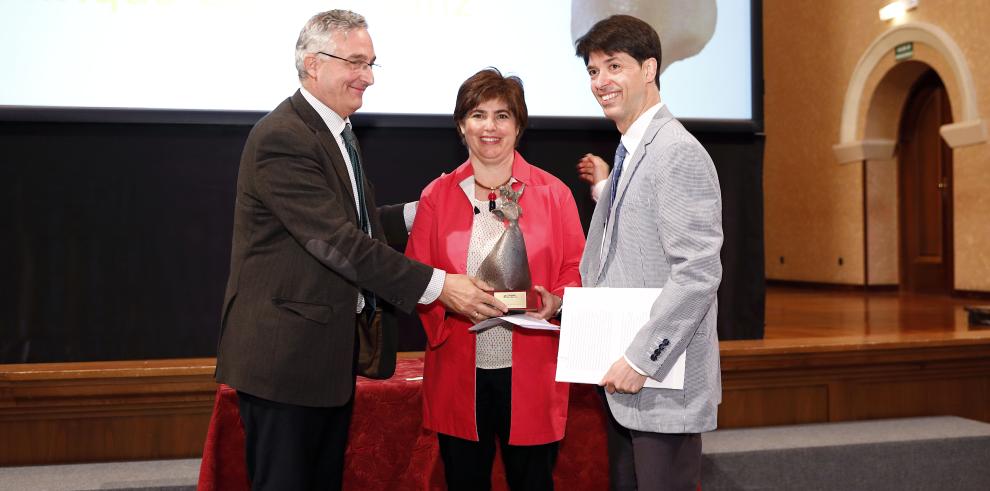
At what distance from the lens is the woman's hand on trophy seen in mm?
1940

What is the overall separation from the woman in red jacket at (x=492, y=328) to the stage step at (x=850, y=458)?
1.16m

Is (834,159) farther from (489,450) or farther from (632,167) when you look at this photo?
(632,167)

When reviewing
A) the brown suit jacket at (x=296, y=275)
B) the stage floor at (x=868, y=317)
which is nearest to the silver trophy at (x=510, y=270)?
the brown suit jacket at (x=296, y=275)

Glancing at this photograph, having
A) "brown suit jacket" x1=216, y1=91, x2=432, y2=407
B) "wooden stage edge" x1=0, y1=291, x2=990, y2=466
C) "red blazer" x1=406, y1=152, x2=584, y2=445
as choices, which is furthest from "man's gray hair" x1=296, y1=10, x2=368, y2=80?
"wooden stage edge" x1=0, y1=291, x2=990, y2=466

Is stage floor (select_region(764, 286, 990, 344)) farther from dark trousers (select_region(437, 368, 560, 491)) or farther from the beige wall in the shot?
dark trousers (select_region(437, 368, 560, 491))

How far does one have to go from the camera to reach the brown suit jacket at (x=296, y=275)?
175 cm

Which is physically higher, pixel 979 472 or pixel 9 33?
pixel 9 33

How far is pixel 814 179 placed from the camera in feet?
33.8

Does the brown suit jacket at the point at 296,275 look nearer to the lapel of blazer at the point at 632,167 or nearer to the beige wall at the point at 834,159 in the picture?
the lapel of blazer at the point at 632,167

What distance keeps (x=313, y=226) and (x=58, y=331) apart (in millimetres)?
1916

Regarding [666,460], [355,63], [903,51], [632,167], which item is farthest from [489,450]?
[903,51]

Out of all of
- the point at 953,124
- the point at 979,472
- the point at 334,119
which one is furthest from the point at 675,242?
the point at 953,124

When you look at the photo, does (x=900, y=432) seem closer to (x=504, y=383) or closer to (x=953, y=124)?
(x=504, y=383)

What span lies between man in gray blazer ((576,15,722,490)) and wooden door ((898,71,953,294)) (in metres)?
8.14
